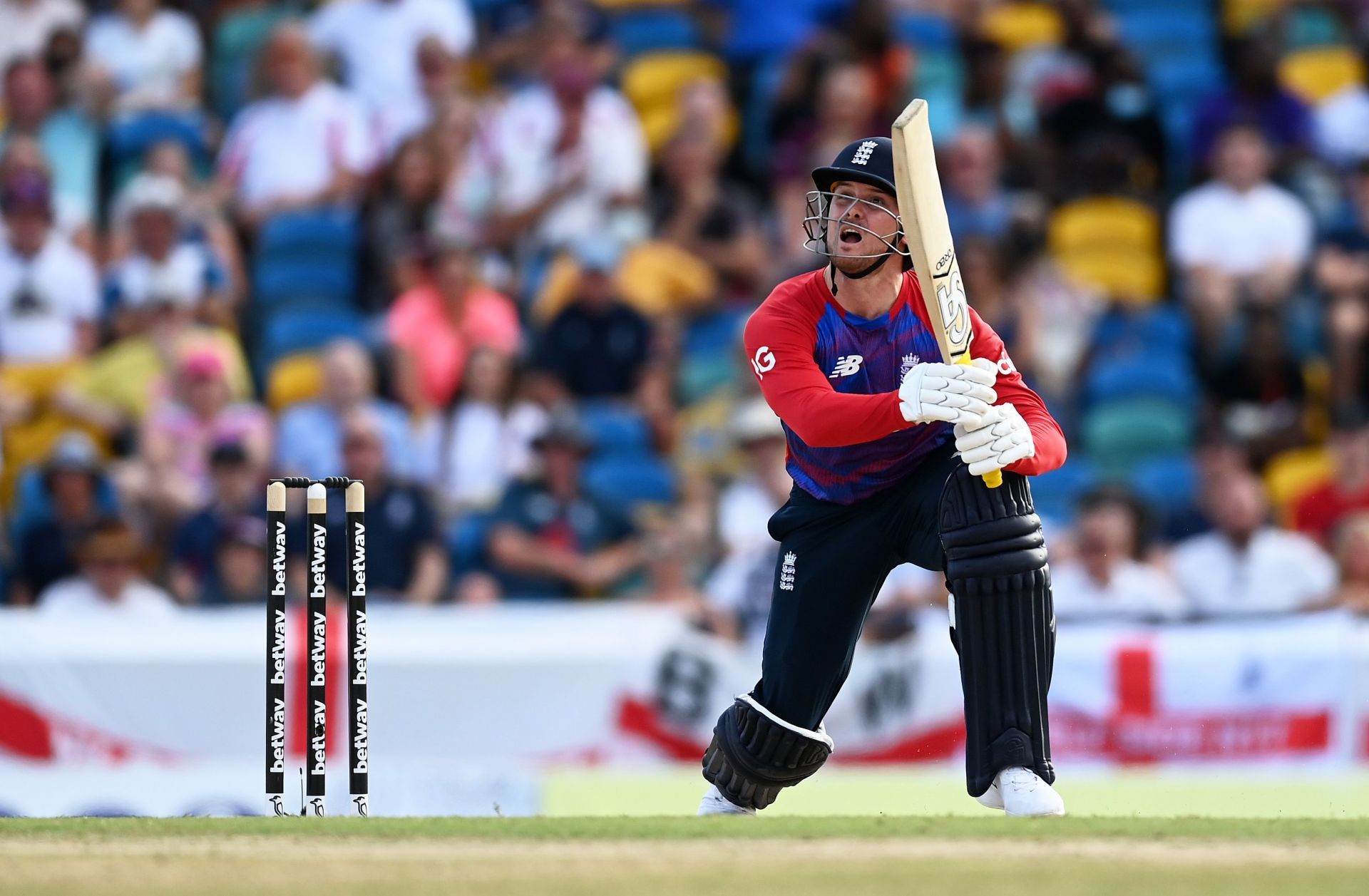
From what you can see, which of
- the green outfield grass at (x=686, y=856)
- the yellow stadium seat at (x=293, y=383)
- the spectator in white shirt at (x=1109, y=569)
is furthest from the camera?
the yellow stadium seat at (x=293, y=383)

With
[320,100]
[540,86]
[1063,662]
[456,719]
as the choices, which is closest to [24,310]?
[320,100]

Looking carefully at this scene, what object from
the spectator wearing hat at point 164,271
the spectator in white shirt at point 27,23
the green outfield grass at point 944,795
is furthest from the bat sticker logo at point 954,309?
the spectator in white shirt at point 27,23

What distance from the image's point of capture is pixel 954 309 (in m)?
5.35

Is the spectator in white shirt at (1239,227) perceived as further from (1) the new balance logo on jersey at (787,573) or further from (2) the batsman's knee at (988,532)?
(2) the batsman's knee at (988,532)

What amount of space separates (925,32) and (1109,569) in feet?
13.9

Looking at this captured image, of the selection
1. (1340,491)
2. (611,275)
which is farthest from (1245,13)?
(611,275)

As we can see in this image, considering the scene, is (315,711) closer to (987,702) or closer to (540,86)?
(987,702)

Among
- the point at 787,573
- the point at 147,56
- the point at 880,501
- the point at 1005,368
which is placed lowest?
the point at 787,573

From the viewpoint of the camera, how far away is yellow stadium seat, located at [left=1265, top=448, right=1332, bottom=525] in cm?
1005

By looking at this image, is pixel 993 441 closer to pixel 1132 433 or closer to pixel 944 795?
pixel 944 795

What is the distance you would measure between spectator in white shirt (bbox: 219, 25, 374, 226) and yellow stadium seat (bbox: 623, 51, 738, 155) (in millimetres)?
1623

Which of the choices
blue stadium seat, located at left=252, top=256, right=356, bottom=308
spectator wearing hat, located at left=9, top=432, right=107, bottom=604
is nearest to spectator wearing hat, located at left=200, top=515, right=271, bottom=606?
spectator wearing hat, located at left=9, top=432, right=107, bottom=604

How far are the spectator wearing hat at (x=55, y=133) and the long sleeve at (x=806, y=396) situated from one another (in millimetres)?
7042

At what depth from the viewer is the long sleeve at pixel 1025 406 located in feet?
17.5
